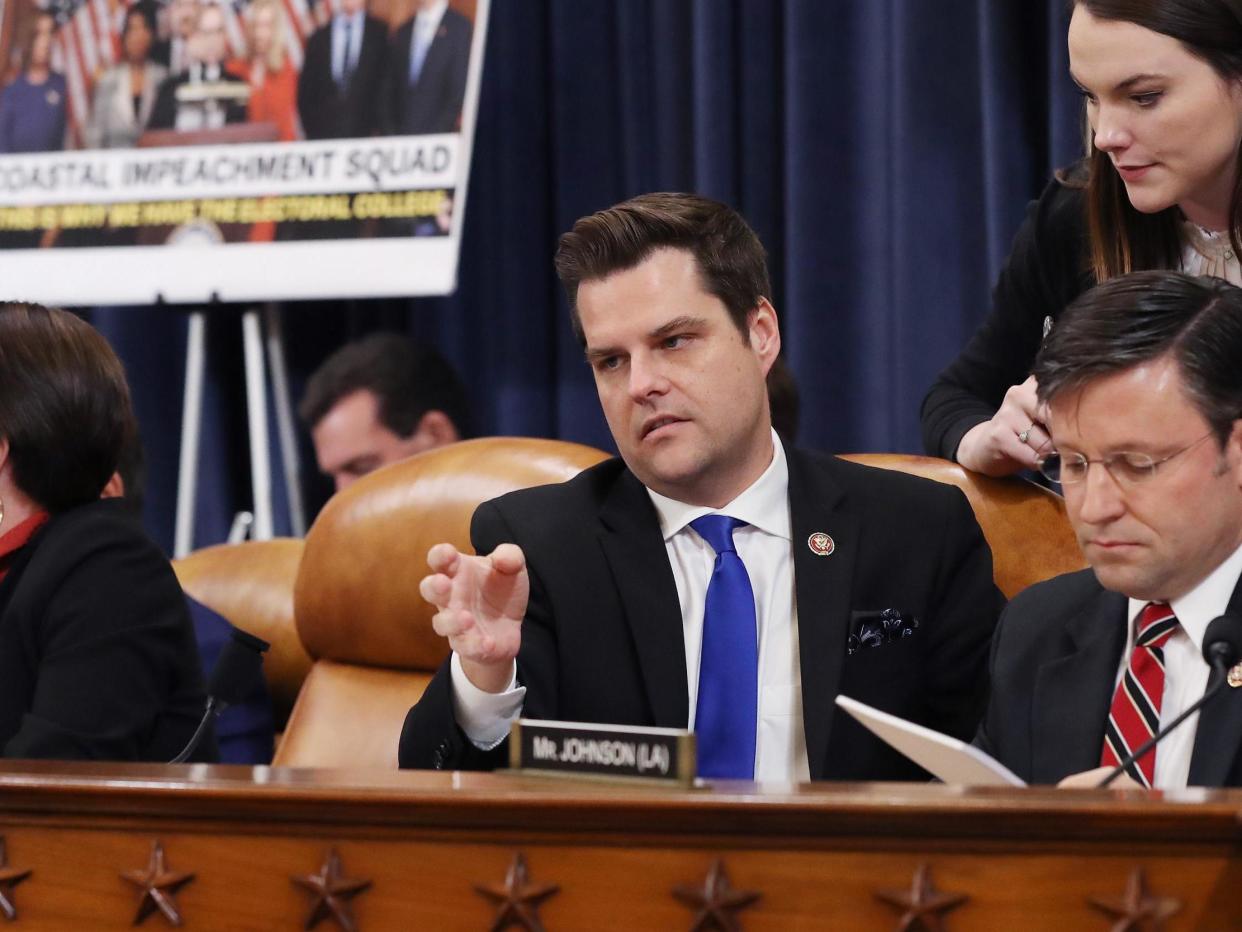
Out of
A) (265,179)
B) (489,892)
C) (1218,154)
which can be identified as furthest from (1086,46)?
(265,179)

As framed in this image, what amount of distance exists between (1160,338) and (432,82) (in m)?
2.29

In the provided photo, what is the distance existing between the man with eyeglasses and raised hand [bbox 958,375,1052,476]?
1.47 feet

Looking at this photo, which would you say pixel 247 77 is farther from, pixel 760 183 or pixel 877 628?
pixel 877 628

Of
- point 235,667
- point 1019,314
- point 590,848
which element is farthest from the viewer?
point 235,667

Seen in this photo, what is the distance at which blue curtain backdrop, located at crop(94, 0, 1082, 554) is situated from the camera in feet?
11.0

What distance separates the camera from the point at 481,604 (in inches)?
66.4

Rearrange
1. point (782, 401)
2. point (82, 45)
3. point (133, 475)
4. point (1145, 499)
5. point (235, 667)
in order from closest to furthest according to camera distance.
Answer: point (1145, 499) → point (235, 667) → point (782, 401) → point (133, 475) → point (82, 45)

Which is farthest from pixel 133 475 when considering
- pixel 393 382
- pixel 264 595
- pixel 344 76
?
pixel 344 76

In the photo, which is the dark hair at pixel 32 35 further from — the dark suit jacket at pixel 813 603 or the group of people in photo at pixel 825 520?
the dark suit jacket at pixel 813 603

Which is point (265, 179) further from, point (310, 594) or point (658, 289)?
point (658, 289)

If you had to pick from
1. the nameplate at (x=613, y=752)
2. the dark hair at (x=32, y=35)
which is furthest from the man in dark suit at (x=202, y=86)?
the nameplate at (x=613, y=752)

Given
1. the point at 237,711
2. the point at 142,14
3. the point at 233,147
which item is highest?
the point at 142,14

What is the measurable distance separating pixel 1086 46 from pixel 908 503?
0.56 metres

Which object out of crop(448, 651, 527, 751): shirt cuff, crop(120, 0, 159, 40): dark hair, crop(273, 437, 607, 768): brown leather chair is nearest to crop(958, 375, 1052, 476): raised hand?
crop(273, 437, 607, 768): brown leather chair
